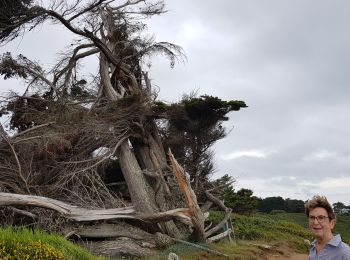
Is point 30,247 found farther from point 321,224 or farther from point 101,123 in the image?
point 101,123

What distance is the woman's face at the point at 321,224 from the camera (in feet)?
13.1

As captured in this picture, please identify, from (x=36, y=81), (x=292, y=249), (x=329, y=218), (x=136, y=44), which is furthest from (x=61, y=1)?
(x=329, y=218)

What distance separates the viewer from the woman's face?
13.1ft

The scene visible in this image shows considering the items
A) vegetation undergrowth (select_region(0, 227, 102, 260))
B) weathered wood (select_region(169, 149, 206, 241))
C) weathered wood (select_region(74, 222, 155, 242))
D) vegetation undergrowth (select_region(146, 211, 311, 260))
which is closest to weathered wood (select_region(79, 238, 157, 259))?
weathered wood (select_region(74, 222, 155, 242))

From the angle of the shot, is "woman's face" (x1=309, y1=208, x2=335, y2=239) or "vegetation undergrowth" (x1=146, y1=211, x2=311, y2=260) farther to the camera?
"vegetation undergrowth" (x1=146, y1=211, x2=311, y2=260)

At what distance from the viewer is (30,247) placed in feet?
24.6

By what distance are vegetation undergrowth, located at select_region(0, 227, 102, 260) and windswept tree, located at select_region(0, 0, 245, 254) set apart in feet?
22.4

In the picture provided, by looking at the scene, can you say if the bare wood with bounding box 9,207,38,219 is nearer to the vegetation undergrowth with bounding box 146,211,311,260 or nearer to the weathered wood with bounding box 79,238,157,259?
the weathered wood with bounding box 79,238,157,259

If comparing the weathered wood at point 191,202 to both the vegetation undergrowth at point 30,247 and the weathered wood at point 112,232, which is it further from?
the vegetation undergrowth at point 30,247

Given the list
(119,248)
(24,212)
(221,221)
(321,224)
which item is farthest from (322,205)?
(221,221)

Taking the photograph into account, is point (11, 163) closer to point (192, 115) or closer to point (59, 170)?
point (59, 170)

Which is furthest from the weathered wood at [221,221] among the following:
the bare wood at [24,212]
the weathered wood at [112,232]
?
the bare wood at [24,212]

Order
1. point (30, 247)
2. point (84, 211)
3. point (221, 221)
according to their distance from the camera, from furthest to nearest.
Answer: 1. point (221, 221)
2. point (84, 211)
3. point (30, 247)

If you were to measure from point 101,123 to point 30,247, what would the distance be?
9790mm
